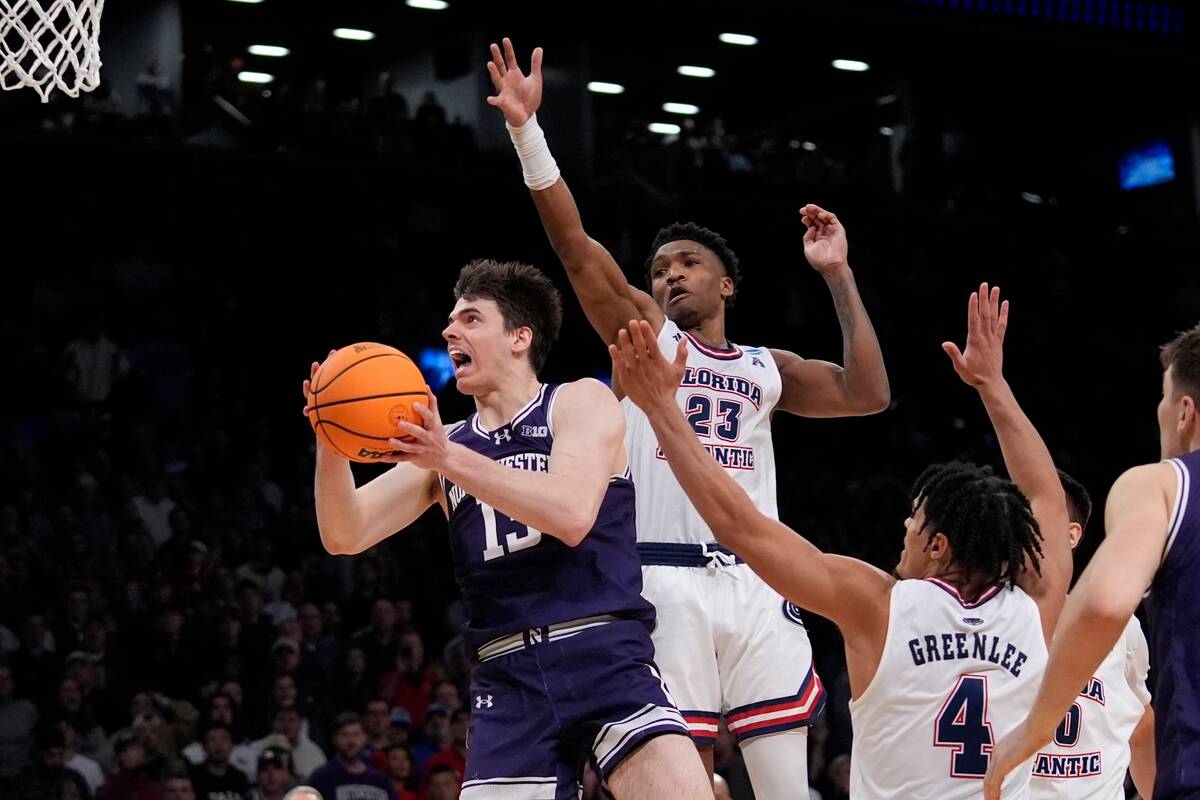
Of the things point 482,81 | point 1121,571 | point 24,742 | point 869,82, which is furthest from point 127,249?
point 1121,571

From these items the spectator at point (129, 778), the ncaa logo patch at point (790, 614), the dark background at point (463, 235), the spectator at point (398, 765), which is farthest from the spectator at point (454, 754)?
the ncaa logo patch at point (790, 614)

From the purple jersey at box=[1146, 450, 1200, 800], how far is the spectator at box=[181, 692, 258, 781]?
23.8 feet

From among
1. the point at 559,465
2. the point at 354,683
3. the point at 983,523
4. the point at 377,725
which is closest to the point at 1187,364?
the point at 983,523

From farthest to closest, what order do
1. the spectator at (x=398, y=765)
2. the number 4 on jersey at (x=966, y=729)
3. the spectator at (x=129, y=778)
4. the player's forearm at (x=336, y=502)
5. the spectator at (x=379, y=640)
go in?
the spectator at (x=379, y=640)
the spectator at (x=398, y=765)
the spectator at (x=129, y=778)
the player's forearm at (x=336, y=502)
the number 4 on jersey at (x=966, y=729)

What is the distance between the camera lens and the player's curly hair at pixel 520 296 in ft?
16.3

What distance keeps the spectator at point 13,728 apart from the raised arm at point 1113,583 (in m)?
7.85

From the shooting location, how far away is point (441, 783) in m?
9.70

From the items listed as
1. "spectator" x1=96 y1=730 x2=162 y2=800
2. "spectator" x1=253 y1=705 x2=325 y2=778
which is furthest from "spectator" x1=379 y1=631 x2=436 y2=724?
"spectator" x1=96 y1=730 x2=162 y2=800

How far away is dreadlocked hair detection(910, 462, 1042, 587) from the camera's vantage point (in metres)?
4.38

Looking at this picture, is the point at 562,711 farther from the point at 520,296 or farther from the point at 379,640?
the point at 379,640

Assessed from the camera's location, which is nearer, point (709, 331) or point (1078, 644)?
point (1078, 644)

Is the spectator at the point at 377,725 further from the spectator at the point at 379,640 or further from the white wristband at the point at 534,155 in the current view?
the white wristband at the point at 534,155

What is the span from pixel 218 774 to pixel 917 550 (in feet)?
20.4

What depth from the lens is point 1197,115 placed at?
68.9 ft
